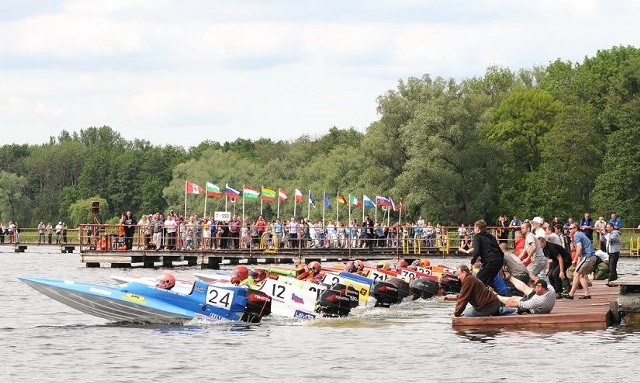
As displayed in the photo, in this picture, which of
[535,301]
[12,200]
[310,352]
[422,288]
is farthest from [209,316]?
[12,200]

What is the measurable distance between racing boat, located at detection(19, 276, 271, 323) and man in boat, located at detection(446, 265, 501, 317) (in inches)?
168

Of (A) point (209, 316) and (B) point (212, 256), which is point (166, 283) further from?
(B) point (212, 256)

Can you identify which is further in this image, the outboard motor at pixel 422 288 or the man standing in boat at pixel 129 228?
the man standing in boat at pixel 129 228

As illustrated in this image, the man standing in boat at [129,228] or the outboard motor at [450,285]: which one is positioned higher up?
the man standing in boat at [129,228]

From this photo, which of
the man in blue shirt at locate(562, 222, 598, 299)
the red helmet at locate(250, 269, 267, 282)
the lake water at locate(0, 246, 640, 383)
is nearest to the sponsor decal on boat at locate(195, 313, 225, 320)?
the lake water at locate(0, 246, 640, 383)

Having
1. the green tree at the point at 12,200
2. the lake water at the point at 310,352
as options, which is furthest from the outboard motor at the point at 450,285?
the green tree at the point at 12,200

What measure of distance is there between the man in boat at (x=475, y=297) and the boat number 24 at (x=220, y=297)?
481 cm

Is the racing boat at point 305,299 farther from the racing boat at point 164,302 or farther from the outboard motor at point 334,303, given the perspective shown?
the racing boat at point 164,302

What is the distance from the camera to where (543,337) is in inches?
1059

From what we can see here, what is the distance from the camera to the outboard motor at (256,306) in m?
29.6

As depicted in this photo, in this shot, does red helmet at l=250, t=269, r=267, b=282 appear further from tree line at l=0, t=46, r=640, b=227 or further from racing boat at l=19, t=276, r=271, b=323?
tree line at l=0, t=46, r=640, b=227

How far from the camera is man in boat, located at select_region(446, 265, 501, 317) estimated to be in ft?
90.2

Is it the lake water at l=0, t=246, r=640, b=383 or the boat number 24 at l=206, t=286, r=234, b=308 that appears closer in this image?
the lake water at l=0, t=246, r=640, b=383

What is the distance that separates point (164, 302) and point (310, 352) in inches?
208
